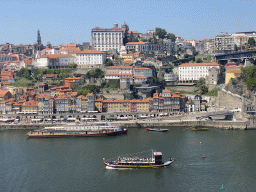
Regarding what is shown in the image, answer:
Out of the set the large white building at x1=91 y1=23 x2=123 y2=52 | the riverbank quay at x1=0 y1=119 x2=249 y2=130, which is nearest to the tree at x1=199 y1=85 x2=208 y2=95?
the riverbank quay at x1=0 y1=119 x2=249 y2=130

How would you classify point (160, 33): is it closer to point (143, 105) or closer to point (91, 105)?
point (143, 105)

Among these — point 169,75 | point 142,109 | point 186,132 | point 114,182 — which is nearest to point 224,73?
point 169,75

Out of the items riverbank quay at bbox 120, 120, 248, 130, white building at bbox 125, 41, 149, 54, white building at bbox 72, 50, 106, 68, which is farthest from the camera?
white building at bbox 125, 41, 149, 54

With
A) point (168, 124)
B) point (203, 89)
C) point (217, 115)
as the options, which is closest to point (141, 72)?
point (203, 89)

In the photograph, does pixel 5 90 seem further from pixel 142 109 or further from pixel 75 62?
pixel 142 109

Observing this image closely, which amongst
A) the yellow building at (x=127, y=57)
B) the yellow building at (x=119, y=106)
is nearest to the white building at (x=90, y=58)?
the yellow building at (x=127, y=57)

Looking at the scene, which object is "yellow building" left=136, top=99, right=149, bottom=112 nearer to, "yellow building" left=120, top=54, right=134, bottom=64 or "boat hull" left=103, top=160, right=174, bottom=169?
"yellow building" left=120, top=54, right=134, bottom=64
